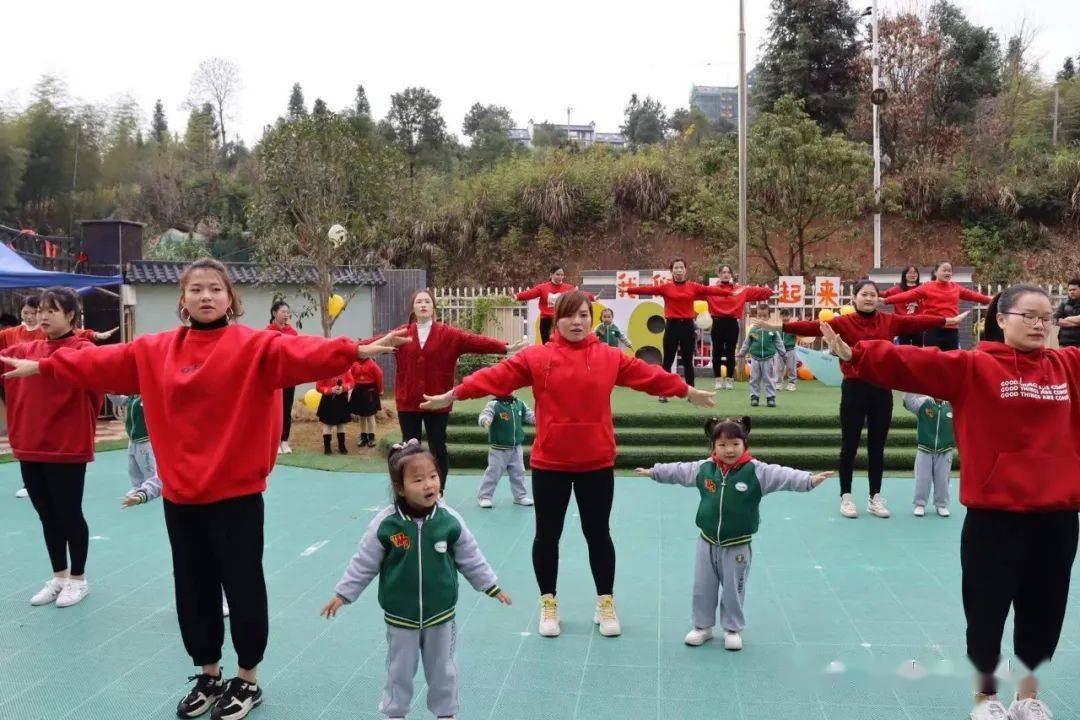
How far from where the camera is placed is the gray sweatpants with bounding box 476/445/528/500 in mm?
7215

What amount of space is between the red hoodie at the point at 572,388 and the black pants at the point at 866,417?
2778mm

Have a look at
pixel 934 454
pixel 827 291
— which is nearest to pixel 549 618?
pixel 934 454

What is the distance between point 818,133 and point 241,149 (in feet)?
94.6

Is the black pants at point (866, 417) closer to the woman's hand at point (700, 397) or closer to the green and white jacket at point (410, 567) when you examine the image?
the woman's hand at point (700, 397)

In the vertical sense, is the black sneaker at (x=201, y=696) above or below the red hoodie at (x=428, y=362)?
below

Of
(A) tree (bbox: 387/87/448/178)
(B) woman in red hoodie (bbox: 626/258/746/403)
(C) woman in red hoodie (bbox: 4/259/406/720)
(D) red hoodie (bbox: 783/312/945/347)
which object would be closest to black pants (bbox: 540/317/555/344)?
(B) woman in red hoodie (bbox: 626/258/746/403)

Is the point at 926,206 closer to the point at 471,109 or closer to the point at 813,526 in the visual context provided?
the point at 813,526

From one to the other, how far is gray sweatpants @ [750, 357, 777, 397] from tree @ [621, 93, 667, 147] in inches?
1372

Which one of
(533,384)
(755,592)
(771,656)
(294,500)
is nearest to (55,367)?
(533,384)

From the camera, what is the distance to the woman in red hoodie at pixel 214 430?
3.20m

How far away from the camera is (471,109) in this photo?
46.3 meters

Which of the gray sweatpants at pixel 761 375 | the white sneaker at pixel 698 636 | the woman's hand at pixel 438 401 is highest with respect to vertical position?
the woman's hand at pixel 438 401

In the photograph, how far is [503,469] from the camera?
287 inches

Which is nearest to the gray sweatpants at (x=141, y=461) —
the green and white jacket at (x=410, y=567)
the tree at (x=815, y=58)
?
the green and white jacket at (x=410, y=567)
